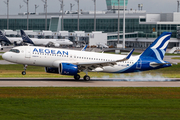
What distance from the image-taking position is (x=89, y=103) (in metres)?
27.9

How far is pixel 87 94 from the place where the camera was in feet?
A: 107

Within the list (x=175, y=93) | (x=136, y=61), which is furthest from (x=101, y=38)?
(x=175, y=93)

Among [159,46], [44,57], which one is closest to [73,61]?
[44,57]

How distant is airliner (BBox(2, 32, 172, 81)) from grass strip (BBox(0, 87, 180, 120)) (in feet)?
23.4

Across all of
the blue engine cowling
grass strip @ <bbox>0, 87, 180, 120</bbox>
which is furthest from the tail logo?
the blue engine cowling

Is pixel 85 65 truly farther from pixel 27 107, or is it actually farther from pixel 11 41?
pixel 11 41

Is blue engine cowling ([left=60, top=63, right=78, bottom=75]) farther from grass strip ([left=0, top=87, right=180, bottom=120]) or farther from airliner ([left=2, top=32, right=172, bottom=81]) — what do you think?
grass strip ([left=0, top=87, right=180, bottom=120])

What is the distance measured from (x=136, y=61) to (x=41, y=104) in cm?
2256

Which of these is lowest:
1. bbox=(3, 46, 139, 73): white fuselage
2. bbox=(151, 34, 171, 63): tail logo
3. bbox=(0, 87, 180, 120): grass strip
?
bbox=(0, 87, 180, 120): grass strip

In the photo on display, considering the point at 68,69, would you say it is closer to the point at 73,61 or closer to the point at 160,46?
the point at 73,61

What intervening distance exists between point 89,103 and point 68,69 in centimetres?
1458

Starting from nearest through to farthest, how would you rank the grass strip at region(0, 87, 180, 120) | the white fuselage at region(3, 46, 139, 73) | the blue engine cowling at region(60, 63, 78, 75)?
1. the grass strip at region(0, 87, 180, 120)
2. the blue engine cowling at region(60, 63, 78, 75)
3. the white fuselage at region(3, 46, 139, 73)

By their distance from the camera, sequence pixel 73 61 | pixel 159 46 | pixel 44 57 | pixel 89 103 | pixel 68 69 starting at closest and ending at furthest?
1. pixel 89 103
2. pixel 68 69
3. pixel 44 57
4. pixel 73 61
5. pixel 159 46

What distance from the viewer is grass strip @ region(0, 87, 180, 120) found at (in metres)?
23.3
